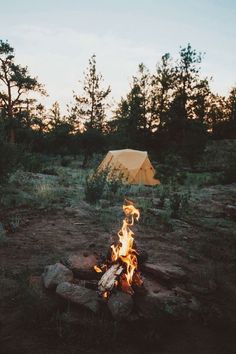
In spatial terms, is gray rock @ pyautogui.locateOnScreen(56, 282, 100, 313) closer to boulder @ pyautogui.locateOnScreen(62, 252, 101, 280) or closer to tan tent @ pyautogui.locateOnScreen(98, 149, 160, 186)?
boulder @ pyautogui.locateOnScreen(62, 252, 101, 280)

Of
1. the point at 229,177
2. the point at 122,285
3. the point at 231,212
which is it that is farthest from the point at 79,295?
the point at 229,177

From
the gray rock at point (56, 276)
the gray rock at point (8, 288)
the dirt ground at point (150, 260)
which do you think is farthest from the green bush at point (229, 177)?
the gray rock at point (8, 288)

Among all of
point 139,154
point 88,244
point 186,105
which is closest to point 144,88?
point 186,105

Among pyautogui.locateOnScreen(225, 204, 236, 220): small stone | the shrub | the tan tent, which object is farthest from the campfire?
the tan tent

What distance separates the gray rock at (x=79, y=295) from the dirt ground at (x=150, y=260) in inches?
8.7

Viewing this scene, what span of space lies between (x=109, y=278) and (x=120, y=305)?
461 mm

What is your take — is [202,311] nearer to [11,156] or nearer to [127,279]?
[127,279]

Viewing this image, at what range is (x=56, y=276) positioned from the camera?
4449 millimetres

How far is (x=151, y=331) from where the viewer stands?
3771 mm

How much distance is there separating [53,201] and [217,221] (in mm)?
5078

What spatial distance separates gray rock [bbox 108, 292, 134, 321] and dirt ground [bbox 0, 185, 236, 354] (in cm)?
23

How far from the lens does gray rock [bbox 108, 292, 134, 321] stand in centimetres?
390

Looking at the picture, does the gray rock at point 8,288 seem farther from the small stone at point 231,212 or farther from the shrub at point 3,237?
the small stone at point 231,212

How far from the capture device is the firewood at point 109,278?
423 cm
